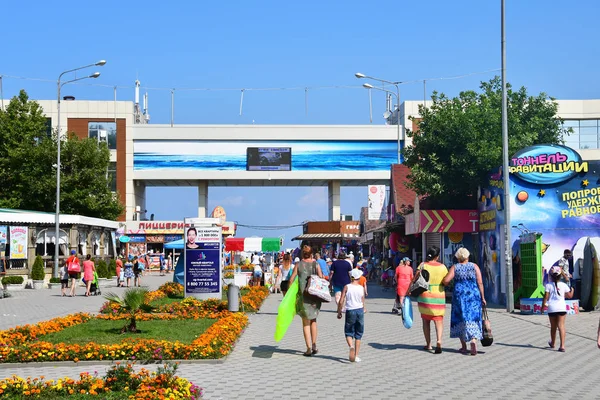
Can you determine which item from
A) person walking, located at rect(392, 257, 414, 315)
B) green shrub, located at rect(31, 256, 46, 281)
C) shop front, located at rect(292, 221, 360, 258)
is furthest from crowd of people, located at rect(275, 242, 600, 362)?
shop front, located at rect(292, 221, 360, 258)

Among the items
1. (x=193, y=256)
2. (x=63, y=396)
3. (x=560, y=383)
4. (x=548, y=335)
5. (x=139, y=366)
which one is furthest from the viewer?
(x=193, y=256)

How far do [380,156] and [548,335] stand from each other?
192ft

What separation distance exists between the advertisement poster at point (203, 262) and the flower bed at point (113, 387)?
14.5 meters

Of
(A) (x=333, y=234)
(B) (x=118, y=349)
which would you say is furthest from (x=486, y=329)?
(A) (x=333, y=234)

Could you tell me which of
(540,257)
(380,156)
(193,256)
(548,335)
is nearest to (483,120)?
(540,257)

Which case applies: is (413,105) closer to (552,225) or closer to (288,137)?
(288,137)

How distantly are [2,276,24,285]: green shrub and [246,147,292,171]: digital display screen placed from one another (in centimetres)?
3819

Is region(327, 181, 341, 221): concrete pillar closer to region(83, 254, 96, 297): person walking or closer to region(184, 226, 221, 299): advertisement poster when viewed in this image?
region(83, 254, 96, 297): person walking

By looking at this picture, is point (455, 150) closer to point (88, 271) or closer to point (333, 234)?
point (88, 271)

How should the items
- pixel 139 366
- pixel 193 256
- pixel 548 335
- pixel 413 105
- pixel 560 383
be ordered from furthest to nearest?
pixel 413 105 < pixel 193 256 < pixel 548 335 < pixel 139 366 < pixel 560 383

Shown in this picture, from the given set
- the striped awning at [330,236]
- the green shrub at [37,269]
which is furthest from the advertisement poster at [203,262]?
the striped awning at [330,236]

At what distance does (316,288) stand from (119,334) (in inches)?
187

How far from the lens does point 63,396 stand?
898 centimetres

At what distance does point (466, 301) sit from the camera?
13.5 meters
